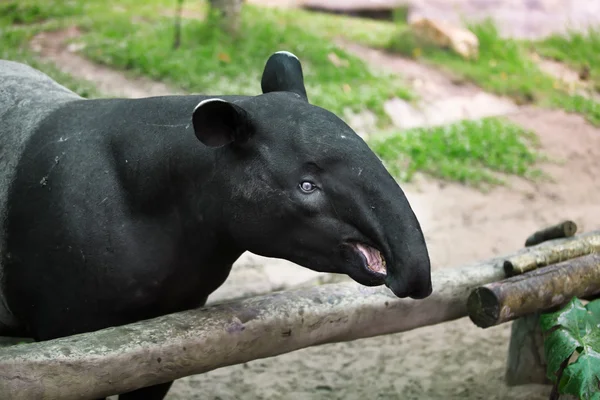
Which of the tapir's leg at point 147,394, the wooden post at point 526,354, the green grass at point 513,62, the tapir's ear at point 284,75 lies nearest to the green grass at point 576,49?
the green grass at point 513,62

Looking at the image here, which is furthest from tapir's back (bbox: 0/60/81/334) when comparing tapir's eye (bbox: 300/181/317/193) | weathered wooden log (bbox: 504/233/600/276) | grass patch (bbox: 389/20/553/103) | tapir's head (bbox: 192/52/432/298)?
grass patch (bbox: 389/20/553/103)

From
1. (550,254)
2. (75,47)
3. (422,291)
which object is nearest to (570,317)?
(550,254)

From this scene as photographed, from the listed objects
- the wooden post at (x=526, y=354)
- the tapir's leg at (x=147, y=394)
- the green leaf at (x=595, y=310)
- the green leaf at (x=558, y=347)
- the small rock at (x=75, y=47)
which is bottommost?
the small rock at (x=75, y=47)

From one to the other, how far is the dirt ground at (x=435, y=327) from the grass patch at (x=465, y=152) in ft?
0.53

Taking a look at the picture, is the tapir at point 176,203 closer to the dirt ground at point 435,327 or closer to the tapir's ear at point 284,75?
the tapir's ear at point 284,75

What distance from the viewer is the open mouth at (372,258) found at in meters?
2.43

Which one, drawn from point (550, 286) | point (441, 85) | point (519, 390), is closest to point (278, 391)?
point (519, 390)

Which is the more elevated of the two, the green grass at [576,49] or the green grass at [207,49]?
the green grass at [207,49]

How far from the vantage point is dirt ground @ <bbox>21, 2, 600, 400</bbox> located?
435 centimetres

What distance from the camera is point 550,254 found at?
384 cm

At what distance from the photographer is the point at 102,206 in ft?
8.96

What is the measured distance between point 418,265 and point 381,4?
484 inches

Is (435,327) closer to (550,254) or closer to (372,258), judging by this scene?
(550,254)

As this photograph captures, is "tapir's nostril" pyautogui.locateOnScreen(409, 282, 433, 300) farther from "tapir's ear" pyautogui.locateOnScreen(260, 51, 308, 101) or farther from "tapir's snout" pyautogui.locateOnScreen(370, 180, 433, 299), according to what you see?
"tapir's ear" pyautogui.locateOnScreen(260, 51, 308, 101)
